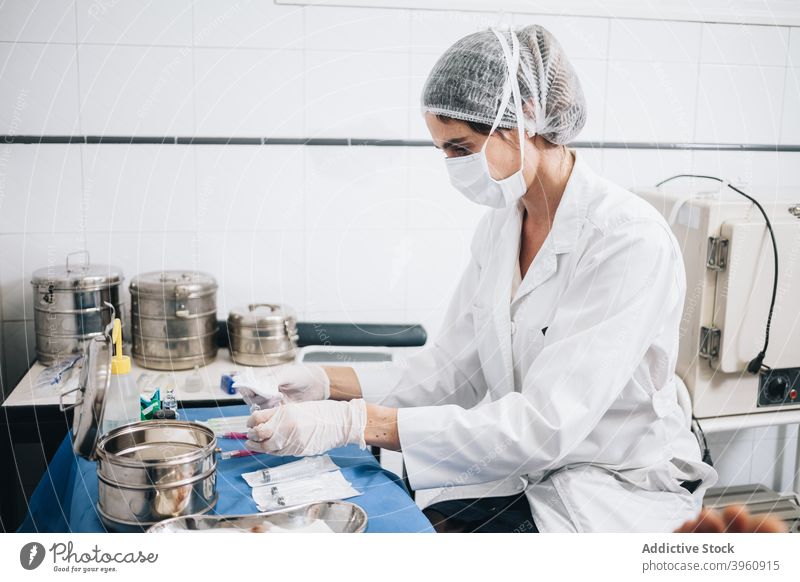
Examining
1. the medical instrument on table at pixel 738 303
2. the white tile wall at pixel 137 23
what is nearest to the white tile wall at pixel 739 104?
the medical instrument on table at pixel 738 303

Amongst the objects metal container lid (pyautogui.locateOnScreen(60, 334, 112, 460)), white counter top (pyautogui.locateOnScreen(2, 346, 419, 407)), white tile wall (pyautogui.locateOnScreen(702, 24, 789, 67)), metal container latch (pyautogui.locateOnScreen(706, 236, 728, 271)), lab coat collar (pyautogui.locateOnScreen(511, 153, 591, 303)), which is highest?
white tile wall (pyautogui.locateOnScreen(702, 24, 789, 67))

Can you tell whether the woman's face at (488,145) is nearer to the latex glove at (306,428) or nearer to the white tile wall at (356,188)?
the latex glove at (306,428)

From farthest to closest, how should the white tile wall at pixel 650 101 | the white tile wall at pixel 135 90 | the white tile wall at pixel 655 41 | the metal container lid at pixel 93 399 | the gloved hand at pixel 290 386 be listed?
the white tile wall at pixel 650 101 → the white tile wall at pixel 655 41 → the white tile wall at pixel 135 90 → the gloved hand at pixel 290 386 → the metal container lid at pixel 93 399

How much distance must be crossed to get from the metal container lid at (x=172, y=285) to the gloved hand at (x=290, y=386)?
16.3 inches

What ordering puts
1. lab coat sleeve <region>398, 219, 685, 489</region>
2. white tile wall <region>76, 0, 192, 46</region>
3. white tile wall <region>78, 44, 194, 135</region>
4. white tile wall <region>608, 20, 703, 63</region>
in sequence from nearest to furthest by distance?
lab coat sleeve <region>398, 219, 685, 489</region>
white tile wall <region>76, 0, 192, 46</region>
white tile wall <region>78, 44, 194, 135</region>
white tile wall <region>608, 20, 703, 63</region>

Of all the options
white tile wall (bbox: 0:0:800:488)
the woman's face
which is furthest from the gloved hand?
white tile wall (bbox: 0:0:800:488)

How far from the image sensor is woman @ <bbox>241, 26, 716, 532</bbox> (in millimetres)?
1200

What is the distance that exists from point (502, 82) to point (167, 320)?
99 centimetres

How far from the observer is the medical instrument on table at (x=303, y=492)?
1095 millimetres

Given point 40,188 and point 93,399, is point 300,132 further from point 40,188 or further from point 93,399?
point 93,399

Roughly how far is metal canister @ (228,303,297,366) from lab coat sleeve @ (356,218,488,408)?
1.24 feet

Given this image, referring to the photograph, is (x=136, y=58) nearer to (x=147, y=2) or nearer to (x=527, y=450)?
(x=147, y=2)

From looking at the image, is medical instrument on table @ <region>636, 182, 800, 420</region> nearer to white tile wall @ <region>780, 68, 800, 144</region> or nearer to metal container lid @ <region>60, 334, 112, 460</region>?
white tile wall @ <region>780, 68, 800, 144</region>

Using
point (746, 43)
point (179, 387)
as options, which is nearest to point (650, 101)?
point (746, 43)
